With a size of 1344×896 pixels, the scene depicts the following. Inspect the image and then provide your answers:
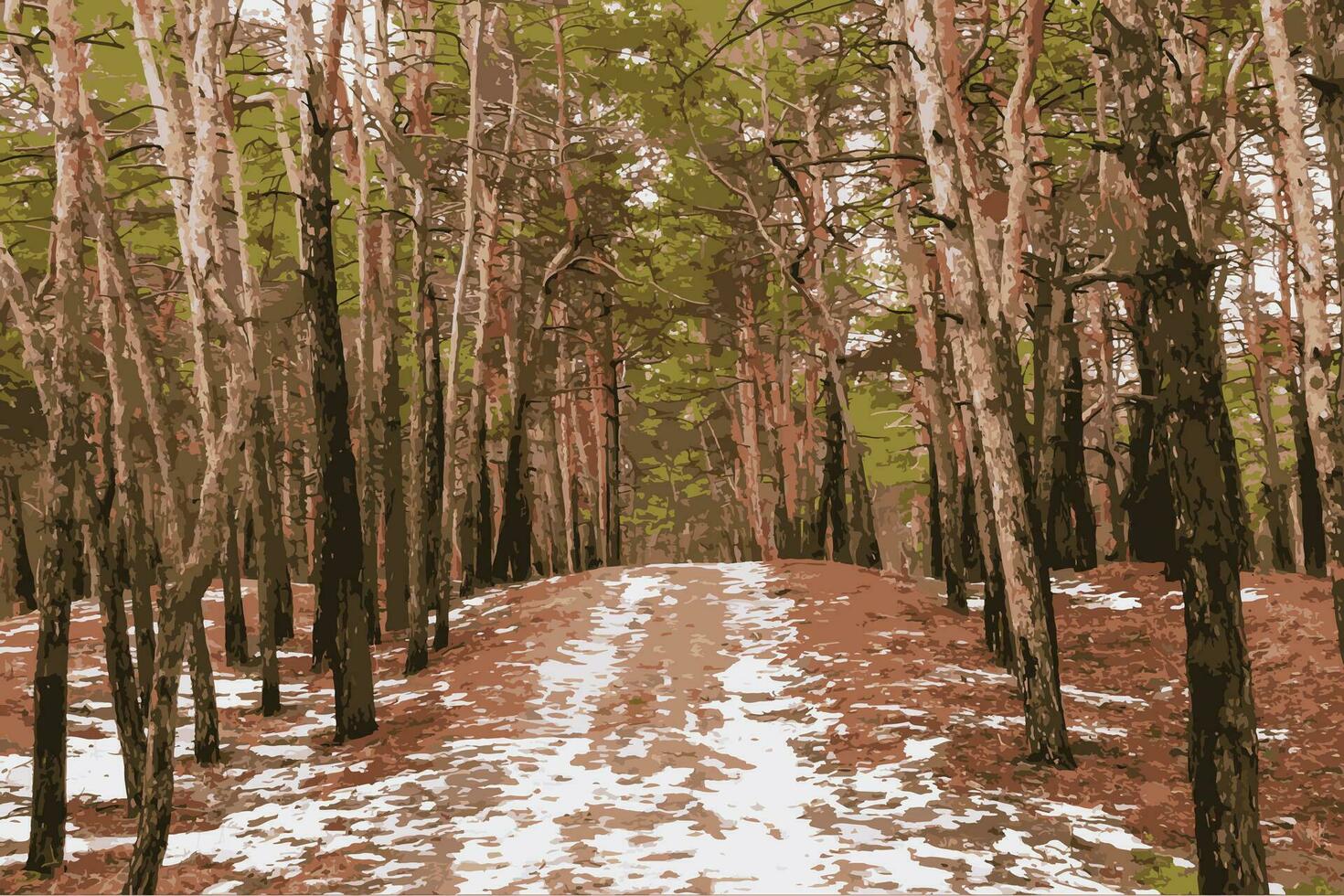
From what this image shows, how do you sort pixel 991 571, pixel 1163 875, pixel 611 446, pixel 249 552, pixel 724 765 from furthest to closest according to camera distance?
pixel 249 552 < pixel 611 446 < pixel 991 571 < pixel 724 765 < pixel 1163 875

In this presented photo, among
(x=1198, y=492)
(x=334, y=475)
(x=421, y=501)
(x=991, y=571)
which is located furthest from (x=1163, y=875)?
(x=421, y=501)

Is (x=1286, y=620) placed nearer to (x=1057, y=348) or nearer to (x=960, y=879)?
(x=1057, y=348)

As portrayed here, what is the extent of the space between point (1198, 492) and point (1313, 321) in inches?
183

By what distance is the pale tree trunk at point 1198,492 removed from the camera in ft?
18.4

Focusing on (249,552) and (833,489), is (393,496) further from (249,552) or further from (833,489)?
(249,552)

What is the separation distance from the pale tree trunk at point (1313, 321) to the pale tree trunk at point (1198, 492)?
351cm

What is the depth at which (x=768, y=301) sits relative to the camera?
2436 cm

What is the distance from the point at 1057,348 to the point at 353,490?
38.6 ft

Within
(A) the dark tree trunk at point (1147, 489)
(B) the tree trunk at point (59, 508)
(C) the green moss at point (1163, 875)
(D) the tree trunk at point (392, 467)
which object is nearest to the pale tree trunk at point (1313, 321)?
(C) the green moss at point (1163, 875)

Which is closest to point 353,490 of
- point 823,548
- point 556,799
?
point 556,799

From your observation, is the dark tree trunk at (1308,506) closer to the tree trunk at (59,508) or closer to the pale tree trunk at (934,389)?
the pale tree trunk at (934,389)

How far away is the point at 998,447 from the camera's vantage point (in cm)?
858

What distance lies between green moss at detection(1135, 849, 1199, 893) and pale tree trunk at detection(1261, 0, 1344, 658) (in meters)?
3.11

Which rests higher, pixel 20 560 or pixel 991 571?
pixel 20 560
